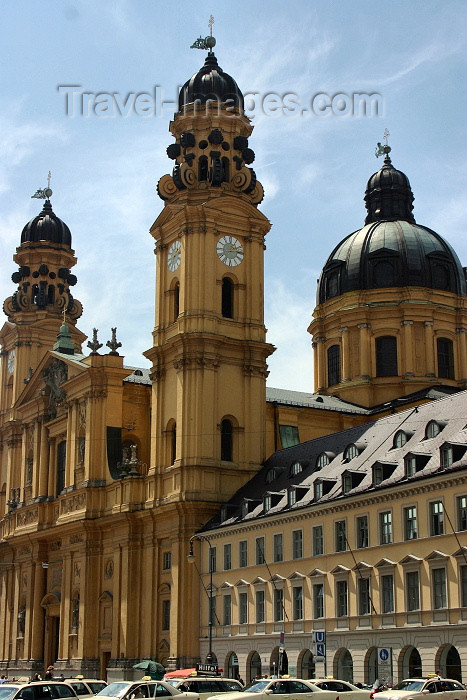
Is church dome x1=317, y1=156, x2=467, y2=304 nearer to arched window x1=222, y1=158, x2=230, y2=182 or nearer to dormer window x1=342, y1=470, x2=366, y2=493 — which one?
arched window x1=222, y1=158, x2=230, y2=182

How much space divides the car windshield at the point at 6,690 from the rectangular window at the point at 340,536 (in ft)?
70.6

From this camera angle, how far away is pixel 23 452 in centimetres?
9256

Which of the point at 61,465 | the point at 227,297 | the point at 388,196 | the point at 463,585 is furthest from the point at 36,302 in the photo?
the point at 463,585

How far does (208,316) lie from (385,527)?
82.9 ft

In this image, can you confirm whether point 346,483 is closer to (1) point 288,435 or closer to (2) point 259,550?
(2) point 259,550

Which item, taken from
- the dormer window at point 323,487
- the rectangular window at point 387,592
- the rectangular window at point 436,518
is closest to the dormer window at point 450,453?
the rectangular window at point 436,518

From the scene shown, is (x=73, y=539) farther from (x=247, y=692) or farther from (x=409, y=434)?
(x=247, y=692)

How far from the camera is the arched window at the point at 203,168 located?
76.9 m

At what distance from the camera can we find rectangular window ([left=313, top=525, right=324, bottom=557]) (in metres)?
55.7

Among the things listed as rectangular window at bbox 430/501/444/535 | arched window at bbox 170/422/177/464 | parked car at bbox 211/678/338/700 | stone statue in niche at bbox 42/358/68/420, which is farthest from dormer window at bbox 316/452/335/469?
stone statue in niche at bbox 42/358/68/420

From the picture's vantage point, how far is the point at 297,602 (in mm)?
57031

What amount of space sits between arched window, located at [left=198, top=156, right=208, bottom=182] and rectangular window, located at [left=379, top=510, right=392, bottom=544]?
33.5 metres

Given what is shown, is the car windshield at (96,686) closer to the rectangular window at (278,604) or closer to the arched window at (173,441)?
the rectangular window at (278,604)

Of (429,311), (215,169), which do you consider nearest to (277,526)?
(215,169)
